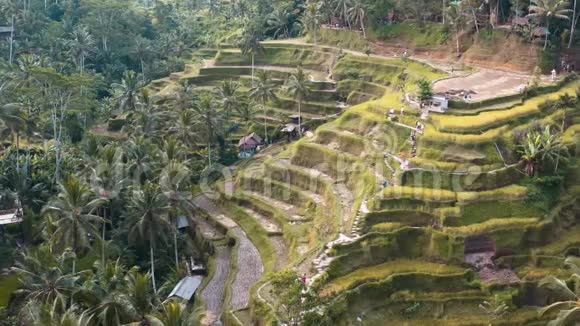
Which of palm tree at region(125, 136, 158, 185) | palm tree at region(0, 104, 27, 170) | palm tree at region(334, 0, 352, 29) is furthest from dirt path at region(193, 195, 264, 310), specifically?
palm tree at region(334, 0, 352, 29)

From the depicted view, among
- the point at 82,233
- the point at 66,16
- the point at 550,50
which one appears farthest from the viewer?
the point at 66,16

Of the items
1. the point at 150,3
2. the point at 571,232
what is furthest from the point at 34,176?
the point at 150,3

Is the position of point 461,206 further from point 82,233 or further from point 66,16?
point 66,16

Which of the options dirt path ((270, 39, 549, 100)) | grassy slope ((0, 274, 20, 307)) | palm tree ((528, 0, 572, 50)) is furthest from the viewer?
palm tree ((528, 0, 572, 50))

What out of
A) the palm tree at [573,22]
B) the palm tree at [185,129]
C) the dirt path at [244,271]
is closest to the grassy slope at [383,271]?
the dirt path at [244,271]

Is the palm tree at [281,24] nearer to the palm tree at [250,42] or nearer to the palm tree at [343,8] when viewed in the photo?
the palm tree at [343,8]

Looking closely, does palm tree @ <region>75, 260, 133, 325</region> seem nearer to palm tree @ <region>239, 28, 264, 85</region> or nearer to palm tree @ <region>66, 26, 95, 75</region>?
palm tree @ <region>239, 28, 264, 85</region>
